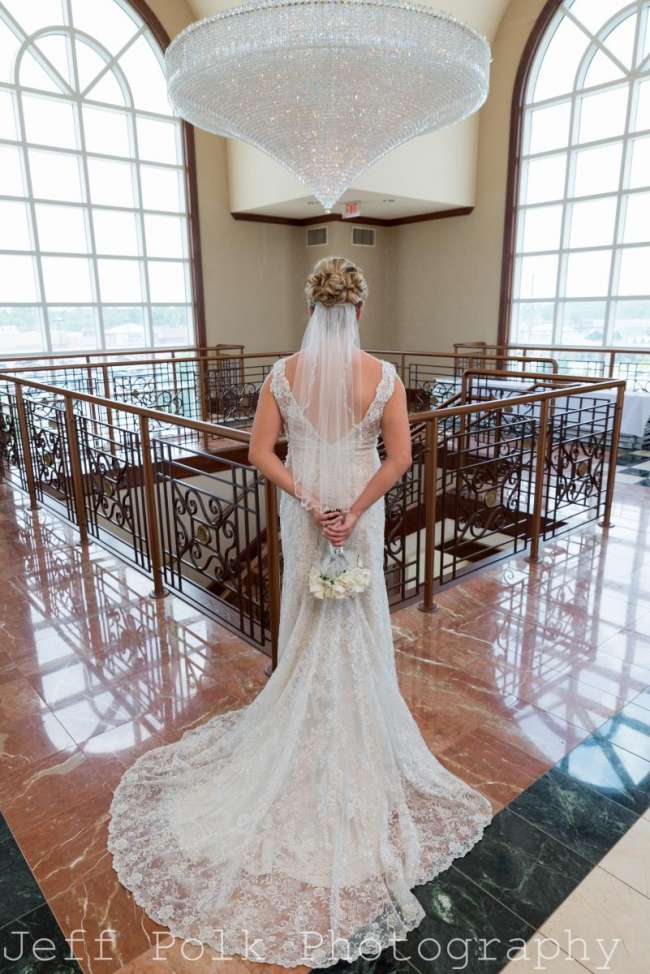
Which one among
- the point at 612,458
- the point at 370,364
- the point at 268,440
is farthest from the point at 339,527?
the point at 612,458

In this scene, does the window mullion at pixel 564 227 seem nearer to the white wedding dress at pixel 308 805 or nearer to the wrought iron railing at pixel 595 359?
the wrought iron railing at pixel 595 359

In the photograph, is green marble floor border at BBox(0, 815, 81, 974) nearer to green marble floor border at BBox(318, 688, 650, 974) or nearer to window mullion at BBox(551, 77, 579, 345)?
green marble floor border at BBox(318, 688, 650, 974)

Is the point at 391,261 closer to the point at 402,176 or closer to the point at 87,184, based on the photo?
the point at 402,176

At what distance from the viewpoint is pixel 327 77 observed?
15.2ft

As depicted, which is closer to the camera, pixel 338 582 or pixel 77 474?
pixel 338 582

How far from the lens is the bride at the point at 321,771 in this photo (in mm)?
1813

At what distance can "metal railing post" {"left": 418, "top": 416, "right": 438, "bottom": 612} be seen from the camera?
11.6 ft

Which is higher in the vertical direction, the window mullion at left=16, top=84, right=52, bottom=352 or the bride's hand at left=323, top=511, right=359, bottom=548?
the window mullion at left=16, top=84, right=52, bottom=352

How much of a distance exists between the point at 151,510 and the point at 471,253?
9.67 m

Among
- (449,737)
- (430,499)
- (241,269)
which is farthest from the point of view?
(241,269)

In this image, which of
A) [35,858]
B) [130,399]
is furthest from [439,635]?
[130,399]

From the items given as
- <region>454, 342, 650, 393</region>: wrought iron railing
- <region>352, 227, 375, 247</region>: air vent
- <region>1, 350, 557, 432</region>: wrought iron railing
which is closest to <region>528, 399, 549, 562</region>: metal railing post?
<region>454, 342, 650, 393</region>: wrought iron railing

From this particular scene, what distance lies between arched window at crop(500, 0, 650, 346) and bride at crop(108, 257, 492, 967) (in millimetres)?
9503

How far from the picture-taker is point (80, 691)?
9.79 ft
